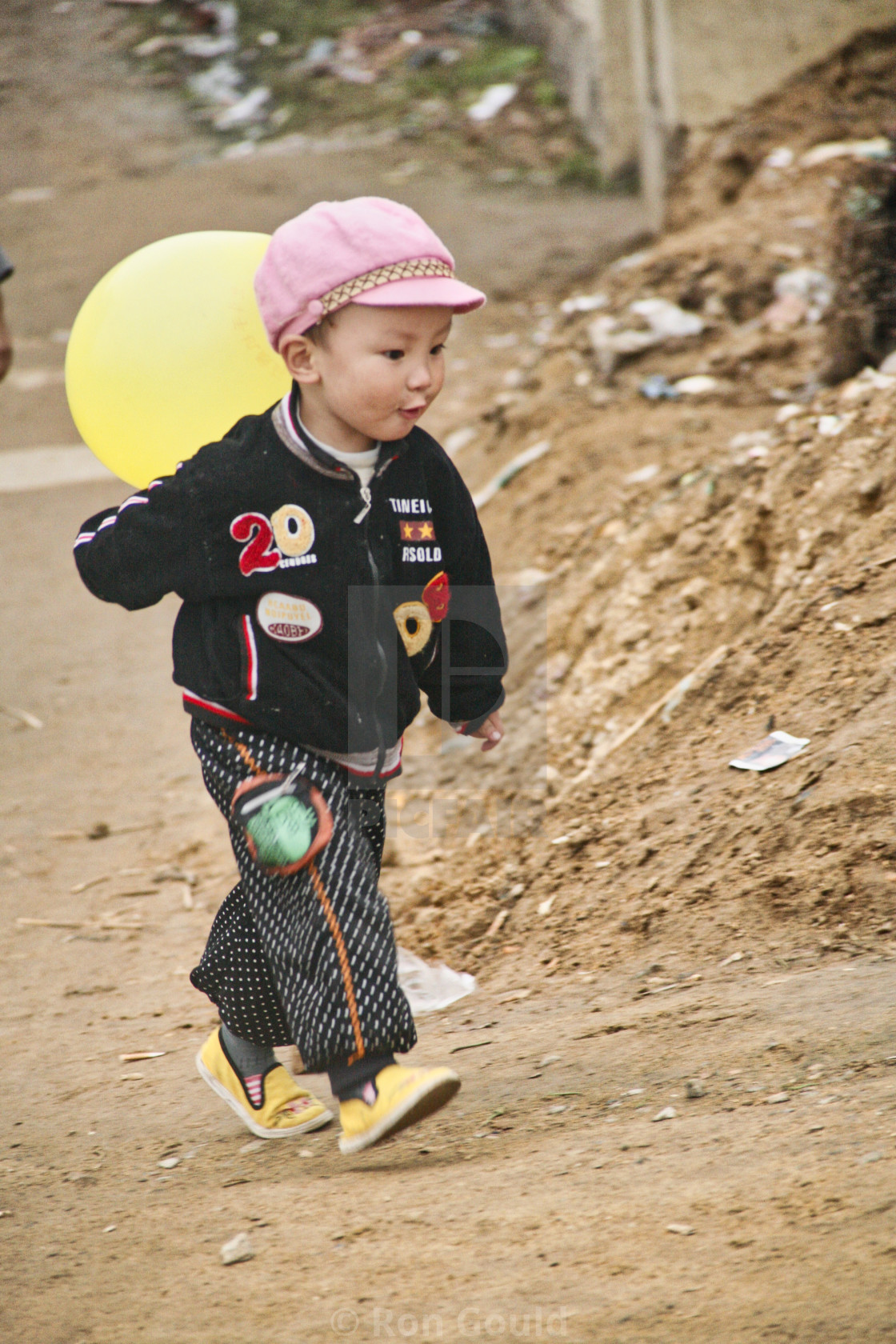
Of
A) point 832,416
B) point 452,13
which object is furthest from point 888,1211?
point 452,13

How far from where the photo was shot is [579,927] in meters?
3.18

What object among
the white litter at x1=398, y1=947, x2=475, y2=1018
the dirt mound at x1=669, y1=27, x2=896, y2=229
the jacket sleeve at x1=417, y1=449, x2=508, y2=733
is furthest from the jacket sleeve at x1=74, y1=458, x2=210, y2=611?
the dirt mound at x1=669, y1=27, x2=896, y2=229

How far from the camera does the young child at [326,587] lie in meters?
2.14

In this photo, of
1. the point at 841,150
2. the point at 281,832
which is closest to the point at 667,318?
the point at 841,150

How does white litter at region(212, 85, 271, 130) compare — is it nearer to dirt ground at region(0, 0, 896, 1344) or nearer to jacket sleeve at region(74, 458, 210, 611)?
dirt ground at region(0, 0, 896, 1344)

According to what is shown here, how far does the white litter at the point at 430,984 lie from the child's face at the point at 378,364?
141 cm

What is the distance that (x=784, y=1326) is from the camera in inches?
61.6

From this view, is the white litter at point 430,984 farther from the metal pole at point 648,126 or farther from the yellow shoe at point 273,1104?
the metal pole at point 648,126

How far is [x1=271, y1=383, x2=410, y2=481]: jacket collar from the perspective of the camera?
2.25 metres

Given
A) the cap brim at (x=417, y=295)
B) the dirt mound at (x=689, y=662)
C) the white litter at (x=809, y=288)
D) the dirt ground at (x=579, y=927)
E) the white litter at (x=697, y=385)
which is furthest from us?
the white litter at (x=809, y=288)

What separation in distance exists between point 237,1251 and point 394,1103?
1.00 ft

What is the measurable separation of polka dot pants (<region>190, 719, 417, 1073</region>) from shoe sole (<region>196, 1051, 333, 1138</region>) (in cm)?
19

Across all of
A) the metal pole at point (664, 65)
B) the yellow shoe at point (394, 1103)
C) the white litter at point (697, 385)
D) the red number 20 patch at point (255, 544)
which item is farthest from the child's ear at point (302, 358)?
the metal pole at point (664, 65)

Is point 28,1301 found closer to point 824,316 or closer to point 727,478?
point 727,478
